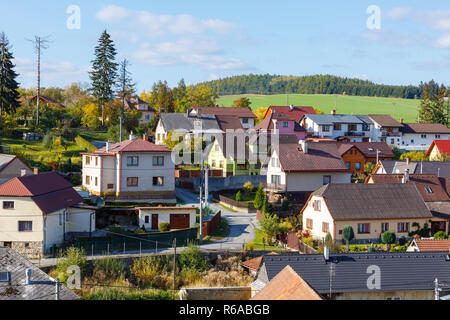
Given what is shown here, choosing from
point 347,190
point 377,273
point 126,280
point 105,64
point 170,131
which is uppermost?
point 105,64

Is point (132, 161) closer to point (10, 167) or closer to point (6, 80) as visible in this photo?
point (10, 167)

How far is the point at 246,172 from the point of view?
59344 mm

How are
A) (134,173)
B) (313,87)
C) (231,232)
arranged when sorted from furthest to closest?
(313,87)
(134,173)
(231,232)

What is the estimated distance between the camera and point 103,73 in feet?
243

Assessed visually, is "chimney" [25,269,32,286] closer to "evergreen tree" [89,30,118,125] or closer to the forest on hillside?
"evergreen tree" [89,30,118,125]

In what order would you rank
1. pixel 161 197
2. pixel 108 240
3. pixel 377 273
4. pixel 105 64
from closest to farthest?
pixel 377 273, pixel 108 240, pixel 161 197, pixel 105 64

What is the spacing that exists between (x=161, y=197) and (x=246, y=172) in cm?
1393

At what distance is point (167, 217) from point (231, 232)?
5140 mm

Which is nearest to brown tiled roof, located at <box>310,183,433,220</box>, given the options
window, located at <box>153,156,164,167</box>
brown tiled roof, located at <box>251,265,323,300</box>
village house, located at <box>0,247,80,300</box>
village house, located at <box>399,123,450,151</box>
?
window, located at <box>153,156,164,167</box>

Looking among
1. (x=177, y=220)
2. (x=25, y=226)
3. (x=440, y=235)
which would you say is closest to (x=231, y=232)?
(x=177, y=220)

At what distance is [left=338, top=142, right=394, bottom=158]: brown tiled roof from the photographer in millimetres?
64688

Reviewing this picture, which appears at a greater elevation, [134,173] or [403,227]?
[134,173]

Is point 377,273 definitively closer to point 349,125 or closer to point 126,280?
point 126,280

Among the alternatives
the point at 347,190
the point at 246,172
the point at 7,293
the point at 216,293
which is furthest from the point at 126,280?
the point at 246,172
